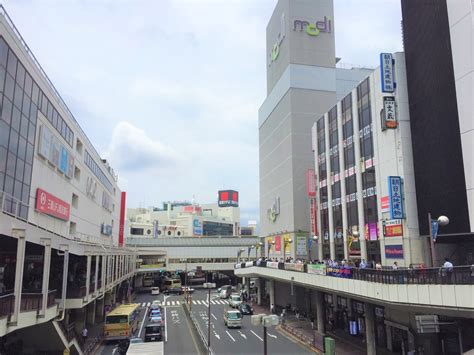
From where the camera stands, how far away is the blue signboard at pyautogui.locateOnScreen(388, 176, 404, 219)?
3447 centimetres

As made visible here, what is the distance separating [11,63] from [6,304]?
1452 cm

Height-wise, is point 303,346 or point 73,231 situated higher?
point 73,231

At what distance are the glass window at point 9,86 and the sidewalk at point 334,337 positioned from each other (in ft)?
97.3

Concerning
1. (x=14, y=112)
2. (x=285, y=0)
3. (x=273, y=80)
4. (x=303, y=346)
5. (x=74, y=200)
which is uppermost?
(x=285, y=0)

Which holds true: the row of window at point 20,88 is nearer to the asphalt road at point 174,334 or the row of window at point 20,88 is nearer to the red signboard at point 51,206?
the red signboard at point 51,206

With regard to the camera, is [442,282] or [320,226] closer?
[442,282]

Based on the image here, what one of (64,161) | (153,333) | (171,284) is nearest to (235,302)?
(153,333)

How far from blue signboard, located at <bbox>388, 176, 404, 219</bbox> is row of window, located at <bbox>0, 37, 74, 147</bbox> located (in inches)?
1102

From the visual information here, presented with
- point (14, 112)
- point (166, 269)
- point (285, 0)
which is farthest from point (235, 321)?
point (166, 269)

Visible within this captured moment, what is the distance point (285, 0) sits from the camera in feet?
221

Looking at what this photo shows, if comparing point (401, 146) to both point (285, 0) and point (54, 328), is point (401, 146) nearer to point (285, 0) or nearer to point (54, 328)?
point (54, 328)

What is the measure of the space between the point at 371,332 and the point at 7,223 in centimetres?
2599

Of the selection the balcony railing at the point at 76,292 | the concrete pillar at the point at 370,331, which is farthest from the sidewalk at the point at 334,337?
the balcony railing at the point at 76,292

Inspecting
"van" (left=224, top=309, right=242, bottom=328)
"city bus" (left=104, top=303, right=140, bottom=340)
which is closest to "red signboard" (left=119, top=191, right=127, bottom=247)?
"van" (left=224, top=309, right=242, bottom=328)
